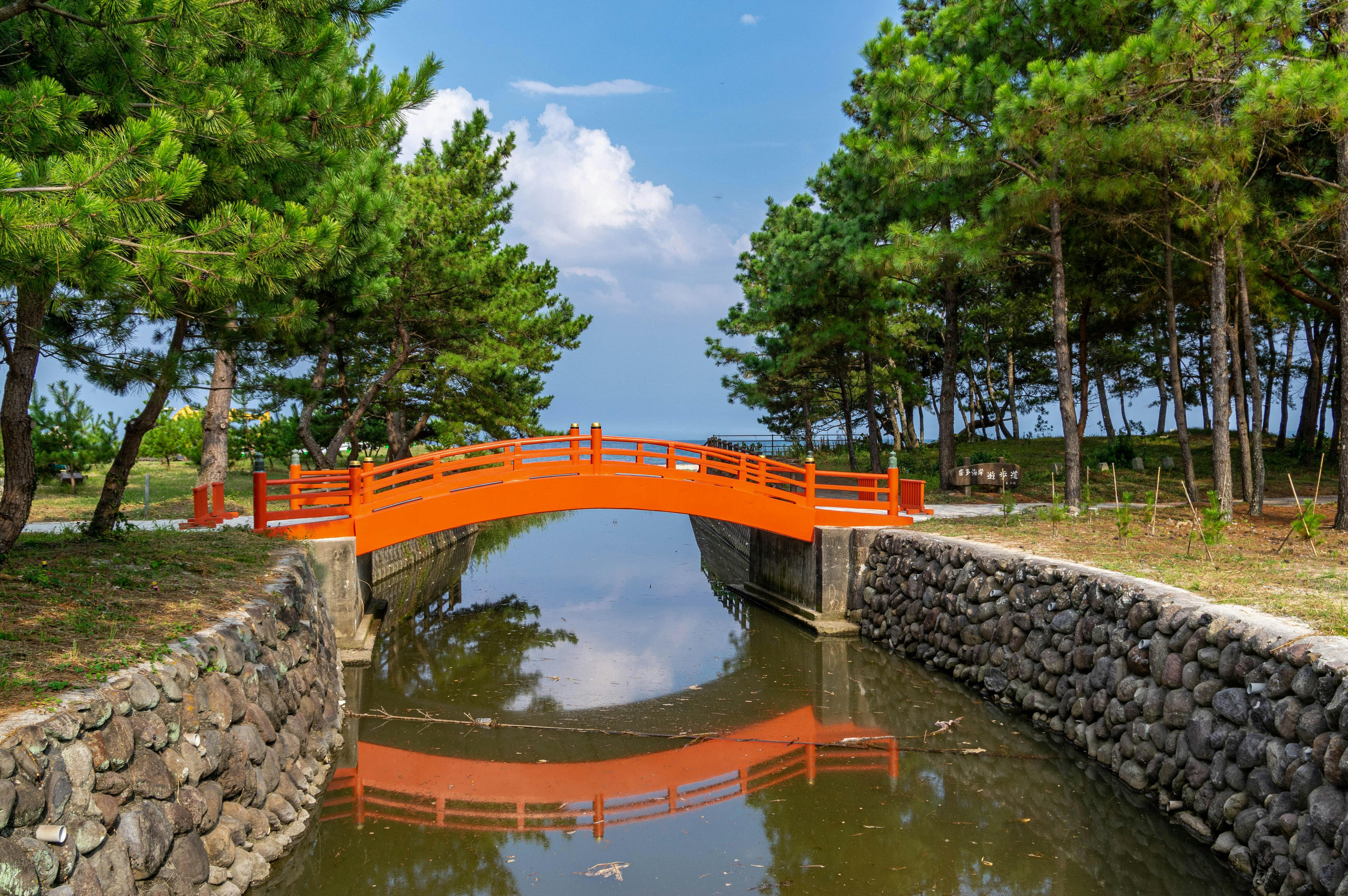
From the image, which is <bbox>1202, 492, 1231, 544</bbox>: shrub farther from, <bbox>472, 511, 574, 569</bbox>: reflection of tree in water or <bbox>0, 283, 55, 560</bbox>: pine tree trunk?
<bbox>472, 511, 574, 569</bbox>: reflection of tree in water

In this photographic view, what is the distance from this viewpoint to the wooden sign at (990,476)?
1606 cm

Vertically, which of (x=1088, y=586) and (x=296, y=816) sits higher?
(x=1088, y=586)

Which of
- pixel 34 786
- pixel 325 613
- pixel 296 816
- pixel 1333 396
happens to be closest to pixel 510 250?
pixel 325 613

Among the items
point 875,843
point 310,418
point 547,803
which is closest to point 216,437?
point 310,418

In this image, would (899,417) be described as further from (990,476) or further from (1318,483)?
(1318,483)

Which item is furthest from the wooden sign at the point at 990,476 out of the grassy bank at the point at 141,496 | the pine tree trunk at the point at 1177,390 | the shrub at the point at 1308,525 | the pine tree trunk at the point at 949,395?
the grassy bank at the point at 141,496

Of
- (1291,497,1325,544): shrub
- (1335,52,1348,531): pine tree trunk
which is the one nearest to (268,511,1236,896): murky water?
(1291,497,1325,544): shrub

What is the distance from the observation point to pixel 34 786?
11.0ft

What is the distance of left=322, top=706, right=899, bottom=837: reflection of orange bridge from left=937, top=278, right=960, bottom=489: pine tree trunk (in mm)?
10333

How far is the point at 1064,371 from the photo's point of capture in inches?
494

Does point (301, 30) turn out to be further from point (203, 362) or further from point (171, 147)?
point (203, 362)

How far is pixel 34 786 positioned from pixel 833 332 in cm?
1669

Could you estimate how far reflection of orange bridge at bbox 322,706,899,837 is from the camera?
20.3 ft

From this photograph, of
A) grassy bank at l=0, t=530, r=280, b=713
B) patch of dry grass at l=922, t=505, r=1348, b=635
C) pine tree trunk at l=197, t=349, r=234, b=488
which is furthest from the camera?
pine tree trunk at l=197, t=349, r=234, b=488
